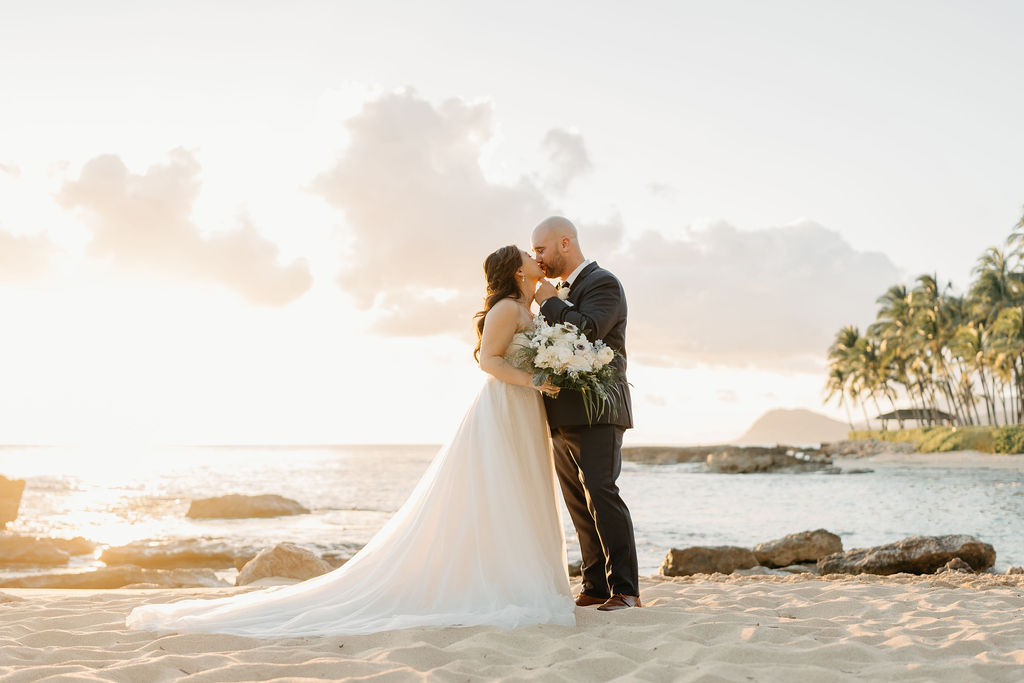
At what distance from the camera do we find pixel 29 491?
29.2 metres

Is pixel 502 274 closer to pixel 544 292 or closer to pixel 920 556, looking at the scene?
pixel 544 292

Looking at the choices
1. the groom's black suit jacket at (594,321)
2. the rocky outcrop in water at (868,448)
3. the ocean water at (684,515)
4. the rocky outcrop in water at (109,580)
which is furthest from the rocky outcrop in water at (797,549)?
the rocky outcrop in water at (868,448)

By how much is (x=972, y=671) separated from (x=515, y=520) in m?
2.61

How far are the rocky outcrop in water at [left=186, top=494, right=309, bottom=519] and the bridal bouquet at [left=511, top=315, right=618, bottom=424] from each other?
18.2 meters

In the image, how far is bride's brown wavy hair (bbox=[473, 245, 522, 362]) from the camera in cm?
Result: 525

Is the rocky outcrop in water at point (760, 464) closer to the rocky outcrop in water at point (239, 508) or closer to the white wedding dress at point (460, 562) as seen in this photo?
the rocky outcrop in water at point (239, 508)

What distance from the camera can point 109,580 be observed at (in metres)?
8.70

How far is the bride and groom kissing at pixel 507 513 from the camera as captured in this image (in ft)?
15.1

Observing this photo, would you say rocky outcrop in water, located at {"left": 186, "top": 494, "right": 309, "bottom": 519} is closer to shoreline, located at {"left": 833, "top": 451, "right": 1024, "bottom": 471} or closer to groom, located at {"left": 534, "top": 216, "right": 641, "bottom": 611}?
groom, located at {"left": 534, "top": 216, "right": 641, "bottom": 611}

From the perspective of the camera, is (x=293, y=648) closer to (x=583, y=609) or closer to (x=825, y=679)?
(x=583, y=609)

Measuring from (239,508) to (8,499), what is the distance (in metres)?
5.50

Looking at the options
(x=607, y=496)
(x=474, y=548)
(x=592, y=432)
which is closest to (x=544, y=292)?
(x=592, y=432)

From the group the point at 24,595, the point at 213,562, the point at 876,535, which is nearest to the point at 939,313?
the point at 876,535

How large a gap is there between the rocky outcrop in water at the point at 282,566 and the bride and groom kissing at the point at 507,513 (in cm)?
362
